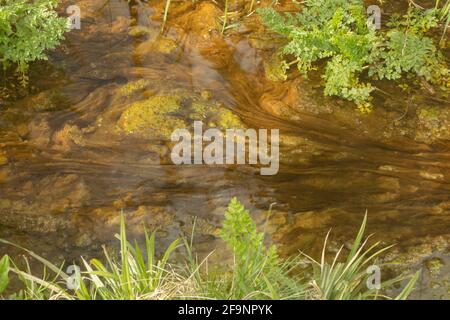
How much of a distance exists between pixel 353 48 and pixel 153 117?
4.55 ft

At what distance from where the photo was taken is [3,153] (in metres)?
3.53

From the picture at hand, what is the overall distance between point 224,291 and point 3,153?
169 centimetres

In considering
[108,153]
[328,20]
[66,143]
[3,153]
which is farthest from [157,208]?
[328,20]

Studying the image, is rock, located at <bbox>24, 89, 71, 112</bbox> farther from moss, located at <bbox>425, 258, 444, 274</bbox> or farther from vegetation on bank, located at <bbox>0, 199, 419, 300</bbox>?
moss, located at <bbox>425, 258, 444, 274</bbox>

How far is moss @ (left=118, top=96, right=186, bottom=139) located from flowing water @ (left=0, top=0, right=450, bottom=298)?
2.1 inches

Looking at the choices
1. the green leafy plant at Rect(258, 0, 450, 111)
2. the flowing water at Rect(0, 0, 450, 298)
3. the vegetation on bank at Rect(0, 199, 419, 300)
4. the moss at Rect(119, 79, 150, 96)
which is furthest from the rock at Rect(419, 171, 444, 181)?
the moss at Rect(119, 79, 150, 96)

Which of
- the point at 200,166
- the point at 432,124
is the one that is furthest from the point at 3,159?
the point at 432,124

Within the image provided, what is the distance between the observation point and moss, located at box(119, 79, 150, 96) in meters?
3.96

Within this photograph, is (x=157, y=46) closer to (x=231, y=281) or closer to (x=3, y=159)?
(x=3, y=159)

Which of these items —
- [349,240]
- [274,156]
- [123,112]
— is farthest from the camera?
[123,112]

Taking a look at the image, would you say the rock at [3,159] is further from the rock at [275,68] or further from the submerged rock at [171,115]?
the rock at [275,68]

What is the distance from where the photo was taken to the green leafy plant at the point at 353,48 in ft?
12.8

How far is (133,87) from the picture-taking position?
13.1ft
